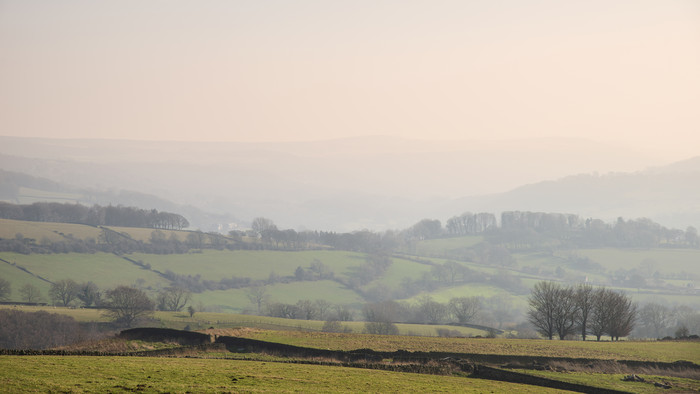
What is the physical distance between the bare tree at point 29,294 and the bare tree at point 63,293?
2.87m

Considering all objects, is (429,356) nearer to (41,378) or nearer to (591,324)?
(41,378)

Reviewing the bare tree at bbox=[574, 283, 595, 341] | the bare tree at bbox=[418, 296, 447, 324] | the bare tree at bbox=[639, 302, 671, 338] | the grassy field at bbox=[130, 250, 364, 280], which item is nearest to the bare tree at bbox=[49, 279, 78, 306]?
Result: the grassy field at bbox=[130, 250, 364, 280]

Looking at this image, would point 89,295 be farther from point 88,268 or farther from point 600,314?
point 600,314

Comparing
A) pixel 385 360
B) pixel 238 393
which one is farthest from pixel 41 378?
pixel 385 360

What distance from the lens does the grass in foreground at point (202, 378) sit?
3156cm

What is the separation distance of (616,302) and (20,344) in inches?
3462

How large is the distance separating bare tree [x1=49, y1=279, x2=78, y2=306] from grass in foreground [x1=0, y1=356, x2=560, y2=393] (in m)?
104

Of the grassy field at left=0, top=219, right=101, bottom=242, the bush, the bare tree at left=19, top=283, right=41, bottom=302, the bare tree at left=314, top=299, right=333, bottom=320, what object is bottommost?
the bare tree at left=314, top=299, right=333, bottom=320

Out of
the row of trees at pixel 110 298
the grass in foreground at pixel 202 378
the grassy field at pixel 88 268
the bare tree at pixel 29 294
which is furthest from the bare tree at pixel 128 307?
the grass in foreground at pixel 202 378

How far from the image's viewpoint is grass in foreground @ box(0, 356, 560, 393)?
31562 mm

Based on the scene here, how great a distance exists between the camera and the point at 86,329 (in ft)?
317

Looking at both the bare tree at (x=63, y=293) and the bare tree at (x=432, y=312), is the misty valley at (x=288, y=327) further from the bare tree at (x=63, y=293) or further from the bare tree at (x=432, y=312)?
the bare tree at (x=432, y=312)

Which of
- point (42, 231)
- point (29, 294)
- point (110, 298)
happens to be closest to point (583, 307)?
point (110, 298)

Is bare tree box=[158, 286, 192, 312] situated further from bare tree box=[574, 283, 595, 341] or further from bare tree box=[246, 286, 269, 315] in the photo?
bare tree box=[574, 283, 595, 341]
